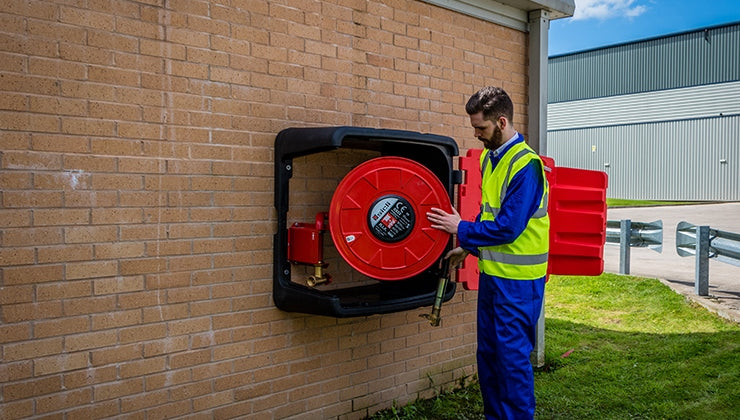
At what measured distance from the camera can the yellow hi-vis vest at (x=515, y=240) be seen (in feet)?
11.5

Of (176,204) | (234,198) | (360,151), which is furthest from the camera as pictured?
(360,151)

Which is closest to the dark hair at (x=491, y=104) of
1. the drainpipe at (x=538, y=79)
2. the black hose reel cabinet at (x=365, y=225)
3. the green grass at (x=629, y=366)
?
the black hose reel cabinet at (x=365, y=225)

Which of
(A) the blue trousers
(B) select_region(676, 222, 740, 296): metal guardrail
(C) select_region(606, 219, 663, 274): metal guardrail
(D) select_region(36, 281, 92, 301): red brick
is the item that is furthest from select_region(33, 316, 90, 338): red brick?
(C) select_region(606, 219, 663, 274): metal guardrail

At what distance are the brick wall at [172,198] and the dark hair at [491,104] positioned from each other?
0.91 metres

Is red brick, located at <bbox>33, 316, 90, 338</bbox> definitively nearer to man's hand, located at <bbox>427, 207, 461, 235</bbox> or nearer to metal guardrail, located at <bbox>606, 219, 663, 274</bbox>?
man's hand, located at <bbox>427, 207, 461, 235</bbox>

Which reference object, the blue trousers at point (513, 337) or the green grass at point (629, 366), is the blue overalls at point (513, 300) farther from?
the green grass at point (629, 366)

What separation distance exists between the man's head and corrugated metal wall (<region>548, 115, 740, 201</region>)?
103 ft

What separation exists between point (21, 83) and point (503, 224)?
95.6 inches

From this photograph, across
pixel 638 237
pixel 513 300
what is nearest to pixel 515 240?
pixel 513 300

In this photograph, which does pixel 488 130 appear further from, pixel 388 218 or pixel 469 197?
pixel 469 197

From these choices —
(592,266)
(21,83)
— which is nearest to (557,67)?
(592,266)

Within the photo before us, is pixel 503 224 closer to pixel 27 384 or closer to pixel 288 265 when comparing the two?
pixel 288 265

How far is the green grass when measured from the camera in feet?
15.1

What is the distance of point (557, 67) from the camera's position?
129 feet
